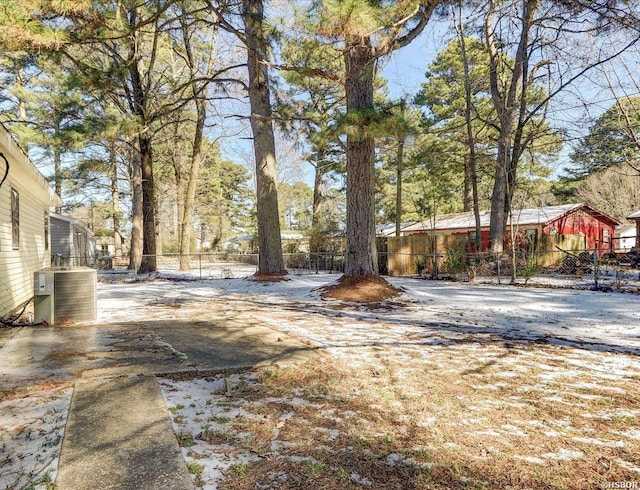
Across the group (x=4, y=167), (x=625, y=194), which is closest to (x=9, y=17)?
(x=4, y=167)

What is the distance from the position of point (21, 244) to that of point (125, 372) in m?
6.28

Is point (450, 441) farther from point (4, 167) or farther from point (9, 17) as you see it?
point (9, 17)

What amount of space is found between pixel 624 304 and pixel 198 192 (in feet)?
101

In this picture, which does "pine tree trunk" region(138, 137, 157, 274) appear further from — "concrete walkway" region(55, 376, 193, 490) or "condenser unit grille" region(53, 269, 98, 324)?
"concrete walkway" region(55, 376, 193, 490)

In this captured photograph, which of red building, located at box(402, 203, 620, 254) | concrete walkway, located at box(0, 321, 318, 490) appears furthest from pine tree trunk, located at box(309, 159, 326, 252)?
concrete walkway, located at box(0, 321, 318, 490)

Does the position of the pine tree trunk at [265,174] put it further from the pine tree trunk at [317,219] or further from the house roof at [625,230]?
the house roof at [625,230]

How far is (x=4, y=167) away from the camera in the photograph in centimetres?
646

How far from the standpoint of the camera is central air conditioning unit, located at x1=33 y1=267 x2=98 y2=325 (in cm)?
550

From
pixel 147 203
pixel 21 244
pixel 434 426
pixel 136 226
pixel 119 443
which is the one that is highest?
pixel 147 203

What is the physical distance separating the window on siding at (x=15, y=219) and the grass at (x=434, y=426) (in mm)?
6398

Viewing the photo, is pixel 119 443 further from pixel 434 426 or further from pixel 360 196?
pixel 360 196

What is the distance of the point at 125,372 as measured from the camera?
3320 mm

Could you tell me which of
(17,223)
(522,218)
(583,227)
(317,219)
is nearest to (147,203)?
(17,223)

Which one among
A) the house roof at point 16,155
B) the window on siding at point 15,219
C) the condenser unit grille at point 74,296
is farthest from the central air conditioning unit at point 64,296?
the window on siding at point 15,219
